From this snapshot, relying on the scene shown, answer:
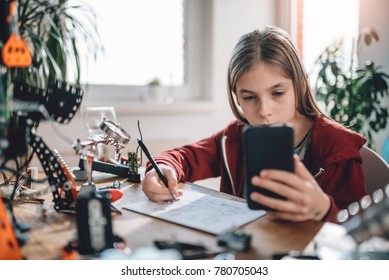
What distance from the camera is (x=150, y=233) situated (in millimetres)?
635

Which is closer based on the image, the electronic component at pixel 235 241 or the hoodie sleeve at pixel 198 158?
the electronic component at pixel 235 241

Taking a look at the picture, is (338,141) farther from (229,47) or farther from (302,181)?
(229,47)

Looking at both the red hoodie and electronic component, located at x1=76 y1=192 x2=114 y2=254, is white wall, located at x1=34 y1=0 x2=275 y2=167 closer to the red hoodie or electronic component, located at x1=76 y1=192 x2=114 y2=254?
the red hoodie

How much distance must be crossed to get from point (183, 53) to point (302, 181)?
2.06 metres

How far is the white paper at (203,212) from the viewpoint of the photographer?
2.17 feet

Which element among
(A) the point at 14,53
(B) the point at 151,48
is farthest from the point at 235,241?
(B) the point at 151,48

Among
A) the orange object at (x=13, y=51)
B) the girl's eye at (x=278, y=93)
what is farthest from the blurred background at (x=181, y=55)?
the orange object at (x=13, y=51)

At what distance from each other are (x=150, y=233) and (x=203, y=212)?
129mm

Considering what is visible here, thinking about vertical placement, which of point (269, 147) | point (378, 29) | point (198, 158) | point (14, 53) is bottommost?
point (198, 158)

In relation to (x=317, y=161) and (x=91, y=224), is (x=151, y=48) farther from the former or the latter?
(x=91, y=224)

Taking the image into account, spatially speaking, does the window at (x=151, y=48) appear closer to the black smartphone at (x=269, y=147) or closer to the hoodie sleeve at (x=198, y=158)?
the hoodie sleeve at (x=198, y=158)

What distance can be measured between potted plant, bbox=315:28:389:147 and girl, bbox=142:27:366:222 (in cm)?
125

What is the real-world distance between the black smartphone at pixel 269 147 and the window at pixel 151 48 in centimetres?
183

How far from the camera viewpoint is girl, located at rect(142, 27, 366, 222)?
650 mm
